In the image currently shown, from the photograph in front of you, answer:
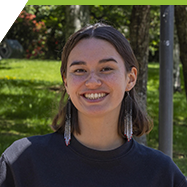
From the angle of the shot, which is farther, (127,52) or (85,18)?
(85,18)

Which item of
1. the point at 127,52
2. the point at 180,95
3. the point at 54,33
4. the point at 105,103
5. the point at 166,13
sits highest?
the point at 54,33

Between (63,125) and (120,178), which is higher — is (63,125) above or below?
above

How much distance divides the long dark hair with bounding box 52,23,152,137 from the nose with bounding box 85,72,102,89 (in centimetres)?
21

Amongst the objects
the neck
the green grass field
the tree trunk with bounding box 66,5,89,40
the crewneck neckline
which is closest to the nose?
the neck

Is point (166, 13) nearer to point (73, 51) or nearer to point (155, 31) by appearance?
point (73, 51)

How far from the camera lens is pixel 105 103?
1.58 metres

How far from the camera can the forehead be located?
1603 mm

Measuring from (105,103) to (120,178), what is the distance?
37 cm

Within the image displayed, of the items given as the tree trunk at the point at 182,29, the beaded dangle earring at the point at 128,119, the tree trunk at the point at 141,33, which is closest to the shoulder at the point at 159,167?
the beaded dangle earring at the point at 128,119

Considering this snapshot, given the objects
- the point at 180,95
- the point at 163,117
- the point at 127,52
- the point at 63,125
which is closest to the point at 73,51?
the point at 127,52

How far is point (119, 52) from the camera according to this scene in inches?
66.4

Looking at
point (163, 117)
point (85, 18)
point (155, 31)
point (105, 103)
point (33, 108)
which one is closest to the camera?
point (105, 103)

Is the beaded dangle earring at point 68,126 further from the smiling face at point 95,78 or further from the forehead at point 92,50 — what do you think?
the forehead at point 92,50

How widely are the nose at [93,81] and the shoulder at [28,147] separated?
369 mm
